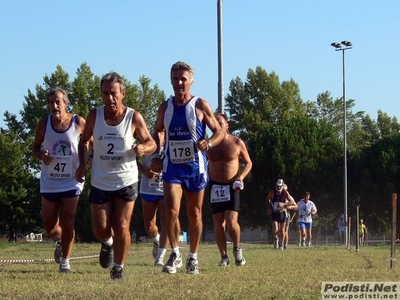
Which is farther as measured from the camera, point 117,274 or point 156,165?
point 156,165

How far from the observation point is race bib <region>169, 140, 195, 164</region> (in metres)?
9.68

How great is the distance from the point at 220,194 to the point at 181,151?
2.87 meters

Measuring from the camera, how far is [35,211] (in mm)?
72188

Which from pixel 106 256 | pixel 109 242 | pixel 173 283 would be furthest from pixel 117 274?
pixel 106 256

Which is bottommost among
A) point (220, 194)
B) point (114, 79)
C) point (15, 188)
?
point (220, 194)

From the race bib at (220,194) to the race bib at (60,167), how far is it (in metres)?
2.77

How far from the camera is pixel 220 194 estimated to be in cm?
1246

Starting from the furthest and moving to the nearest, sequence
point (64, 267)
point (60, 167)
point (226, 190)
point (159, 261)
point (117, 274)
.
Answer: point (226, 190), point (159, 261), point (60, 167), point (64, 267), point (117, 274)

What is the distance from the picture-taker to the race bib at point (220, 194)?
12.4 meters

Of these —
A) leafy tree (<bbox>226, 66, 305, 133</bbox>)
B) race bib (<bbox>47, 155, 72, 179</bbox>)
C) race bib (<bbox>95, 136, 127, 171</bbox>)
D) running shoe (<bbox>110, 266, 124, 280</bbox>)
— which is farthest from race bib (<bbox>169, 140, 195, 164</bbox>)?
leafy tree (<bbox>226, 66, 305, 133</bbox>)

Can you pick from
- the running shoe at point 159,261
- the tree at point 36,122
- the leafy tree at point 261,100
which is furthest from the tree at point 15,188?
the running shoe at point 159,261

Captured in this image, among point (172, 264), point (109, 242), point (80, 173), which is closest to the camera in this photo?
point (80, 173)

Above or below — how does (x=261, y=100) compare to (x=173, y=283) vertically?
above

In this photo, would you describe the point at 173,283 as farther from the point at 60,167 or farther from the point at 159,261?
the point at 159,261
